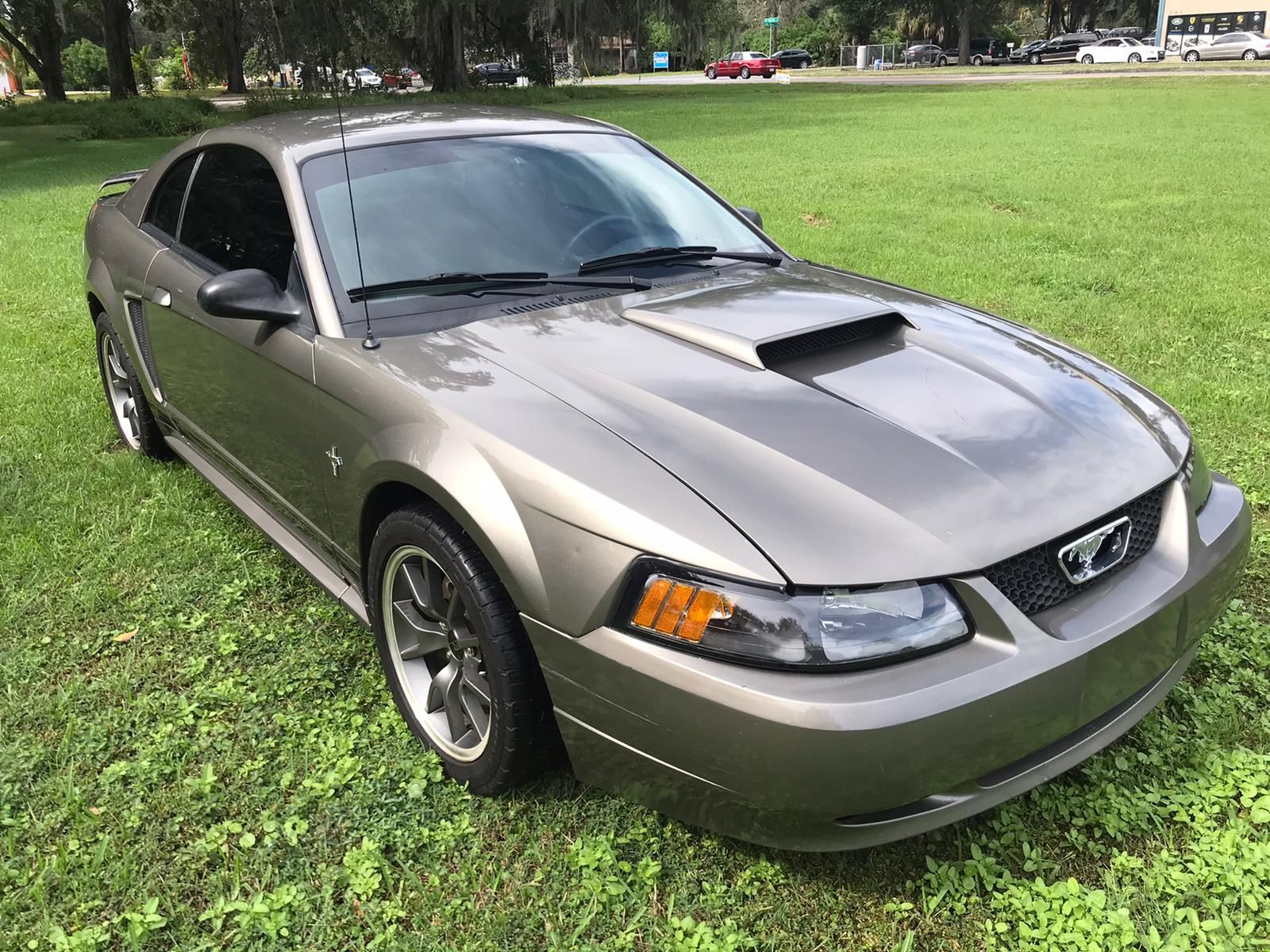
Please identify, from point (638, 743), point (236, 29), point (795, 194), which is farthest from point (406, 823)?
point (236, 29)

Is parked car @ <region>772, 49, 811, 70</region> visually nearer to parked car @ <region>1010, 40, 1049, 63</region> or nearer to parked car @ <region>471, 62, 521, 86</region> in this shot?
parked car @ <region>1010, 40, 1049, 63</region>

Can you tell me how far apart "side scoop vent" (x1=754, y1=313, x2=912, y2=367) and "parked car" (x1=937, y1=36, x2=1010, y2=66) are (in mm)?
58710

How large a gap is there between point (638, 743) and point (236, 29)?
35.3m

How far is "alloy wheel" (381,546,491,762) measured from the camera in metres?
2.35

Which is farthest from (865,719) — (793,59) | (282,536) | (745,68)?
(793,59)

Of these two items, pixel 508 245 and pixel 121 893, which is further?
pixel 508 245

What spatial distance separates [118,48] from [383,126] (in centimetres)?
3419

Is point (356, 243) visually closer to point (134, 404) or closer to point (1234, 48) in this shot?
point (134, 404)

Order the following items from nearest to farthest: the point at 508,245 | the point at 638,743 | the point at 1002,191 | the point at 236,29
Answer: the point at 638,743 → the point at 508,245 → the point at 1002,191 → the point at 236,29

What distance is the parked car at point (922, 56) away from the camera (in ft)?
186

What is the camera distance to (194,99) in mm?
26344

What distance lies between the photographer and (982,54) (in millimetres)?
57438

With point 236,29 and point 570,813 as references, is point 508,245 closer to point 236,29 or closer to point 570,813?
point 570,813

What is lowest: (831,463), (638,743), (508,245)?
(638,743)
